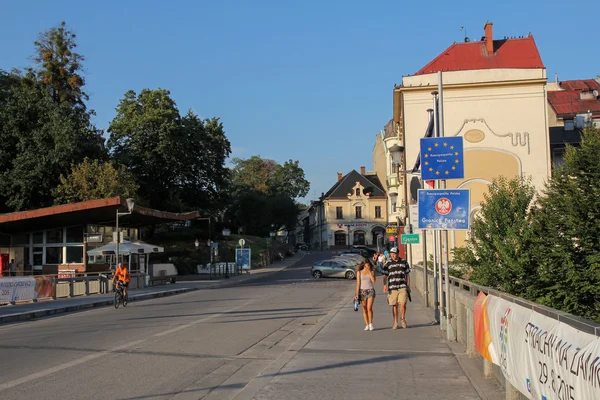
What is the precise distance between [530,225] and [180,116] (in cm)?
4712

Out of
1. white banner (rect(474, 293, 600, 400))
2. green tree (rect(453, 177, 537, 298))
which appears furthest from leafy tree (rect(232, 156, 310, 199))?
white banner (rect(474, 293, 600, 400))

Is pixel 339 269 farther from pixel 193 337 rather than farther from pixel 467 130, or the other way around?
pixel 193 337

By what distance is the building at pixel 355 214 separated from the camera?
317 ft

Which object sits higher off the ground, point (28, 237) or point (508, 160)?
point (508, 160)

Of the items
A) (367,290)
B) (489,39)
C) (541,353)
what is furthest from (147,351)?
(489,39)

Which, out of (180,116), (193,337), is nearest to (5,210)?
(180,116)

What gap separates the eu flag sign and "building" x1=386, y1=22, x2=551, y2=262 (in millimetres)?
28008

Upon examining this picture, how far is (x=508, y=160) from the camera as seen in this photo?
41812mm

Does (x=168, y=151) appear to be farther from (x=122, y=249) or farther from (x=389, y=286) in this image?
(x=389, y=286)

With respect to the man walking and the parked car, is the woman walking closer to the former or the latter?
the man walking

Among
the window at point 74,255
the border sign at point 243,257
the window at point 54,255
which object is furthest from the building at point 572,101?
the window at point 54,255

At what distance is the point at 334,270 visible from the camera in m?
43.2

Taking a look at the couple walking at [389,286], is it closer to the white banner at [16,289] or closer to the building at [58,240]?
the white banner at [16,289]

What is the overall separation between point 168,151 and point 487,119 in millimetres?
29143
